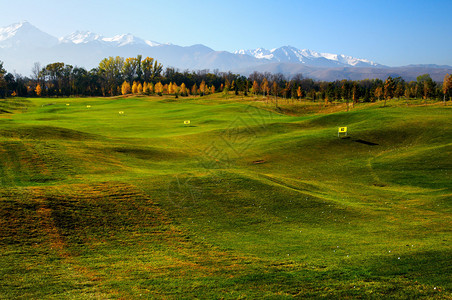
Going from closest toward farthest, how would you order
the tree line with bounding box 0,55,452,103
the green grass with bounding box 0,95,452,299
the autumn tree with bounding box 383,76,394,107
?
the green grass with bounding box 0,95,452,299, the autumn tree with bounding box 383,76,394,107, the tree line with bounding box 0,55,452,103

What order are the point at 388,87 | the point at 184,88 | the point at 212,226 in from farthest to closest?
the point at 184,88
the point at 388,87
the point at 212,226

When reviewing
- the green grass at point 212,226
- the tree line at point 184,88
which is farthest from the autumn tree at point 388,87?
the green grass at point 212,226

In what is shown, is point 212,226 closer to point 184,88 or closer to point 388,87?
point 388,87

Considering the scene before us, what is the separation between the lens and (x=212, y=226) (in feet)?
55.4

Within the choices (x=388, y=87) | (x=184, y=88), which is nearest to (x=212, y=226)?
(x=388, y=87)

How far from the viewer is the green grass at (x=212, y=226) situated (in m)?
10.9

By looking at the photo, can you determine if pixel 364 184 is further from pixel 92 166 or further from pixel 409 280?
pixel 92 166

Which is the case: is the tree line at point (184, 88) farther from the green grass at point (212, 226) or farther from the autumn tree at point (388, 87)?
the green grass at point (212, 226)

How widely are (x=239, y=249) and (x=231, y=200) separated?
20.2ft

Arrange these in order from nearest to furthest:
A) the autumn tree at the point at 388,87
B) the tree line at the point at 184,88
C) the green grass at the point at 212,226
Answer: the green grass at the point at 212,226 → the autumn tree at the point at 388,87 → the tree line at the point at 184,88

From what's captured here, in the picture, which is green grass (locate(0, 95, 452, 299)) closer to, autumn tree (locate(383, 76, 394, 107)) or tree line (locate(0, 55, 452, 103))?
autumn tree (locate(383, 76, 394, 107))

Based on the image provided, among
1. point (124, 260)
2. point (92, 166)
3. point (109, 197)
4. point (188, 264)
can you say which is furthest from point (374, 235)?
point (92, 166)

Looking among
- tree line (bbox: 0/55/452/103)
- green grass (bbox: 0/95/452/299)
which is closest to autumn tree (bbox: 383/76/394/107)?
tree line (bbox: 0/55/452/103)

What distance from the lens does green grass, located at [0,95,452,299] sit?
10.9 meters
